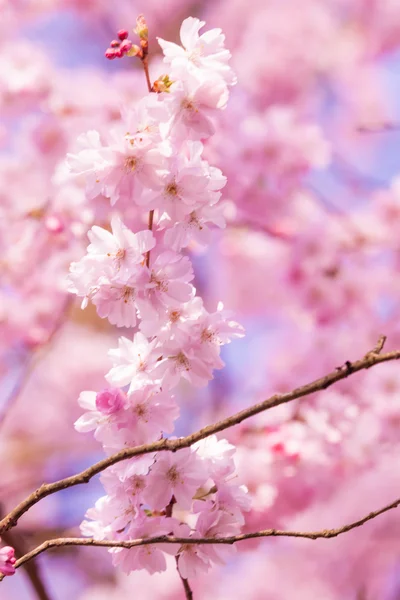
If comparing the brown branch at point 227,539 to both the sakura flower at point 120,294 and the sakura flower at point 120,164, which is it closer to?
the sakura flower at point 120,294

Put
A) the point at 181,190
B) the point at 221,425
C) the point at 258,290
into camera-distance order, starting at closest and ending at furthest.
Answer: the point at 221,425 → the point at 181,190 → the point at 258,290

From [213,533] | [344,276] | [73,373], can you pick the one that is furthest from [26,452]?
[213,533]

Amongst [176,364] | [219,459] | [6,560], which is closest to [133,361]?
[176,364]

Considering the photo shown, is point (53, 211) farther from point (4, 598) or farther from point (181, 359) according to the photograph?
point (4, 598)

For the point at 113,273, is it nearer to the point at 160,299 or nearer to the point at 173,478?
the point at 160,299

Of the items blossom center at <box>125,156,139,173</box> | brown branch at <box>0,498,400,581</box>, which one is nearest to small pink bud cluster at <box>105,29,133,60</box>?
blossom center at <box>125,156,139,173</box>

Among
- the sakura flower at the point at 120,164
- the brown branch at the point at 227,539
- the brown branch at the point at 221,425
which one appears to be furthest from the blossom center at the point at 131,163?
the brown branch at the point at 227,539
